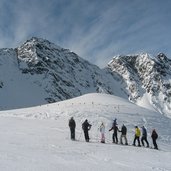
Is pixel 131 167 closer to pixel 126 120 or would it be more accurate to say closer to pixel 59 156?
pixel 59 156

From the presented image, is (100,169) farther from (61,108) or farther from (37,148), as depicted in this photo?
(61,108)

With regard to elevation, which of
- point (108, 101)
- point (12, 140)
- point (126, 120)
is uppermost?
point (108, 101)

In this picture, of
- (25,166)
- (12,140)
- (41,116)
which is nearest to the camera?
(25,166)

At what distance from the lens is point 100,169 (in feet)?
56.6

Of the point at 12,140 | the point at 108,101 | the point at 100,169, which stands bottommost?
the point at 100,169

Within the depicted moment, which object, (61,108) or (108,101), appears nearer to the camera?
(61,108)

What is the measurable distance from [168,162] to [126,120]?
24.8 meters

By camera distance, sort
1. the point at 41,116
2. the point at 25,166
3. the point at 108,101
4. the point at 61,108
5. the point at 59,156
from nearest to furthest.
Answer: the point at 25,166
the point at 59,156
the point at 41,116
the point at 61,108
the point at 108,101

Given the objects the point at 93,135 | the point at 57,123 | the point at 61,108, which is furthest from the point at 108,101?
the point at 93,135

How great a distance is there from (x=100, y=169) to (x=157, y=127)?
30658 millimetres

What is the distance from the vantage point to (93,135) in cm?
3462

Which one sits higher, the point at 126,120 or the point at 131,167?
the point at 126,120

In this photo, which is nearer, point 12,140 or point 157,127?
point 12,140

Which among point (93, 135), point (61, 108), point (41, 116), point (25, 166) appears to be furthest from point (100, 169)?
point (61, 108)
